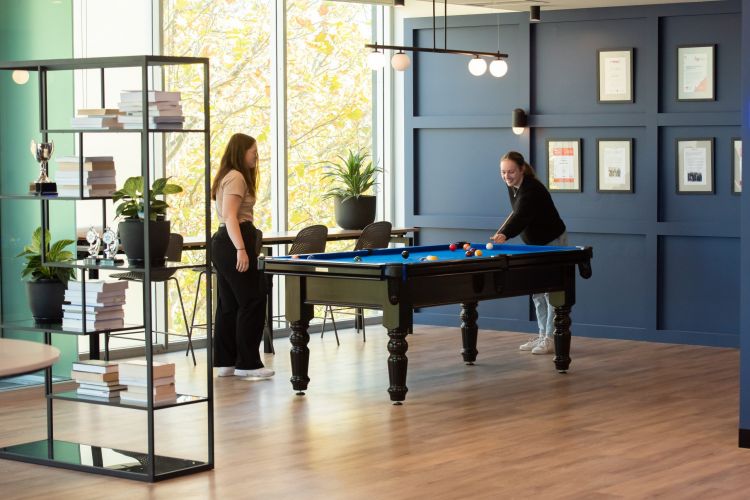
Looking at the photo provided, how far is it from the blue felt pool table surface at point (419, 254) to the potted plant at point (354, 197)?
5.76ft

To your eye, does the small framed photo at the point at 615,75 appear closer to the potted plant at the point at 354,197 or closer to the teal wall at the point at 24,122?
the potted plant at the point at 354,197

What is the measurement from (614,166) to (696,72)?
103 cm

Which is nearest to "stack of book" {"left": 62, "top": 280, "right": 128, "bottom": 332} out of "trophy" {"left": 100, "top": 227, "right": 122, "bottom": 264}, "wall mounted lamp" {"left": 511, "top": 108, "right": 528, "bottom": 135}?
"trophy" {"left": 100, "top": 227, "right": 122, "bottom": 264}

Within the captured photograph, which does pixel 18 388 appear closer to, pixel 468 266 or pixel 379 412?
pixel 379 412

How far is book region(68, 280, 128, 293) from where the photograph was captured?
635cm

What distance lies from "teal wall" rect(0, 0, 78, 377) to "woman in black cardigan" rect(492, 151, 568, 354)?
126 inches

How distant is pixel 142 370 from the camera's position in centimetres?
622

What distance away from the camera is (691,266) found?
10445 millimetres

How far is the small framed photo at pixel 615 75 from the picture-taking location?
10641 millimetres

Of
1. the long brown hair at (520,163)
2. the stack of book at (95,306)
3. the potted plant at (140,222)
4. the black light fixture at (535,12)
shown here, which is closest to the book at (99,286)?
the stack of book at (95,306)

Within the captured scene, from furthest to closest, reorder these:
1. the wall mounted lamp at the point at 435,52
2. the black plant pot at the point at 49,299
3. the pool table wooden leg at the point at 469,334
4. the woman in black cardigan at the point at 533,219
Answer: the woman in black cardigan at the point at 533,219
the pool table wooden leg at the point at 469,334
the wall mounted lamp at the point at 435,52
the black plant pot at the point at 49,299

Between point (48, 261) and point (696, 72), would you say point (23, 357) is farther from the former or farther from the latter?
point (696, 72)

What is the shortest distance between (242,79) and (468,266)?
141 inches

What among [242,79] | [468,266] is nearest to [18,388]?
[468,266]
